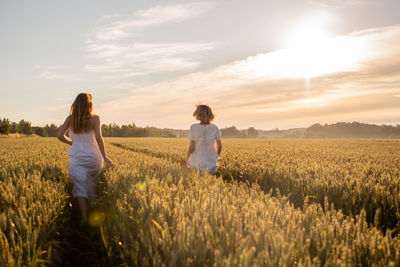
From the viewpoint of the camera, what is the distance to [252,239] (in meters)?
1.80

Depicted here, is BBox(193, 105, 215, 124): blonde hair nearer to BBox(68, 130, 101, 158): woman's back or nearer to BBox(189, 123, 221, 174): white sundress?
BBox(189, 123, 221, 174): white sundress

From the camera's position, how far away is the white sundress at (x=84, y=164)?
4.40 metres

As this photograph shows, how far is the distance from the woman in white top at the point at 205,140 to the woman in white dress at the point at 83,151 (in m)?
2.19

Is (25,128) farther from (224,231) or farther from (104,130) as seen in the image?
(224,231)

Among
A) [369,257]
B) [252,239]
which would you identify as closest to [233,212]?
[252,239]

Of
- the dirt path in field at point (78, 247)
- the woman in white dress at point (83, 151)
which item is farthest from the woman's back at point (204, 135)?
the dirt path in field at point (78, 247)

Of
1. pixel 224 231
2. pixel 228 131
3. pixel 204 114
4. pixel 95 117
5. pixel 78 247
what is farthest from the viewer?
pixel 228 131

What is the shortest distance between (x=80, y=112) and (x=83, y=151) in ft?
2.39

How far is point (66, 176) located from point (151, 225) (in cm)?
410

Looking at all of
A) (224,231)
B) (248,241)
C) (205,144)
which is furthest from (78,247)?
(205,144)

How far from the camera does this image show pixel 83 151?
4492 mm

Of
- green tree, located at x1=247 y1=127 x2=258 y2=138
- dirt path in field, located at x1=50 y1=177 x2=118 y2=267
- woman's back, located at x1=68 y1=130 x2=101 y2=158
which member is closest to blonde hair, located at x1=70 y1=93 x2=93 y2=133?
woman's back, located at x1=68 y1=130 x2=101 y2=158

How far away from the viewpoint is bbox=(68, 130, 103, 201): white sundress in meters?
4.40

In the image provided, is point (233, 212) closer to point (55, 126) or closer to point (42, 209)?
point (42, 209)
